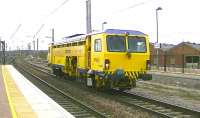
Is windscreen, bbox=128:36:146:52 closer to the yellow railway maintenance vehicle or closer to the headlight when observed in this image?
the yellow railway maintenance vehicle

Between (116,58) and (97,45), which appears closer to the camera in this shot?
(116,58)

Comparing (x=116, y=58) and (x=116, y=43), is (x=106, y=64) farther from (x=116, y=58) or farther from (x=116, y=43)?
(x=116, y=43)

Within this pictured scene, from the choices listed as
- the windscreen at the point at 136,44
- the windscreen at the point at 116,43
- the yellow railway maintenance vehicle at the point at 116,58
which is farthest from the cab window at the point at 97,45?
the windscreen at the point at 136,44

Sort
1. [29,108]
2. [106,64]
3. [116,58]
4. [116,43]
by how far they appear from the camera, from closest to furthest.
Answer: [29,108] < [106,64] < [116,58] < [116,43]

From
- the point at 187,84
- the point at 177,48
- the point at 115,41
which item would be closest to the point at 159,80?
the point at 187,84

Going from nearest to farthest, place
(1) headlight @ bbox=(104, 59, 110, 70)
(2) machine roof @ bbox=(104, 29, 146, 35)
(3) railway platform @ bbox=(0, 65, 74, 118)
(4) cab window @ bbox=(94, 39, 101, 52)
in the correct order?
(3) railway platform @ bbox=(0, 65, 74, 118) → (1) headlight @ bbox=(104, 59, 110, 70) → (2) machine roof @ bbox=(104, 29, 146, 35) → (4) cab window @ bbox=(94, 39, 101, 52)

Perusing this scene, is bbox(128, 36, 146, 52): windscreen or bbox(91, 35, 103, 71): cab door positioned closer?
bbox(91, 35, 103, 71): cab door

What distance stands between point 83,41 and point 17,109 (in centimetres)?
1007

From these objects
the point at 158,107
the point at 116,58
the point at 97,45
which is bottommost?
the point at 158,107

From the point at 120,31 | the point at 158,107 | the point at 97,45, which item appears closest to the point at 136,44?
the point at 120,31

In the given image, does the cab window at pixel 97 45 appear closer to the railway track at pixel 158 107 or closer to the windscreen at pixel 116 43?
the windscreen at pixel 116 43

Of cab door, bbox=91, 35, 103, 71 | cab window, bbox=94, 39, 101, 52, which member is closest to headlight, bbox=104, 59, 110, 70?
cab door, bbox=91, 35, 103, 71

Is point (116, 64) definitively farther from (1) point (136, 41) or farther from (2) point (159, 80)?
(2) point (159, 80)

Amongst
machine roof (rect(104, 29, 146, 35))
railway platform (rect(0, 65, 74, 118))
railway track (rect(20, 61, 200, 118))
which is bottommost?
railway track (rect(20, 61, 200, 118))
